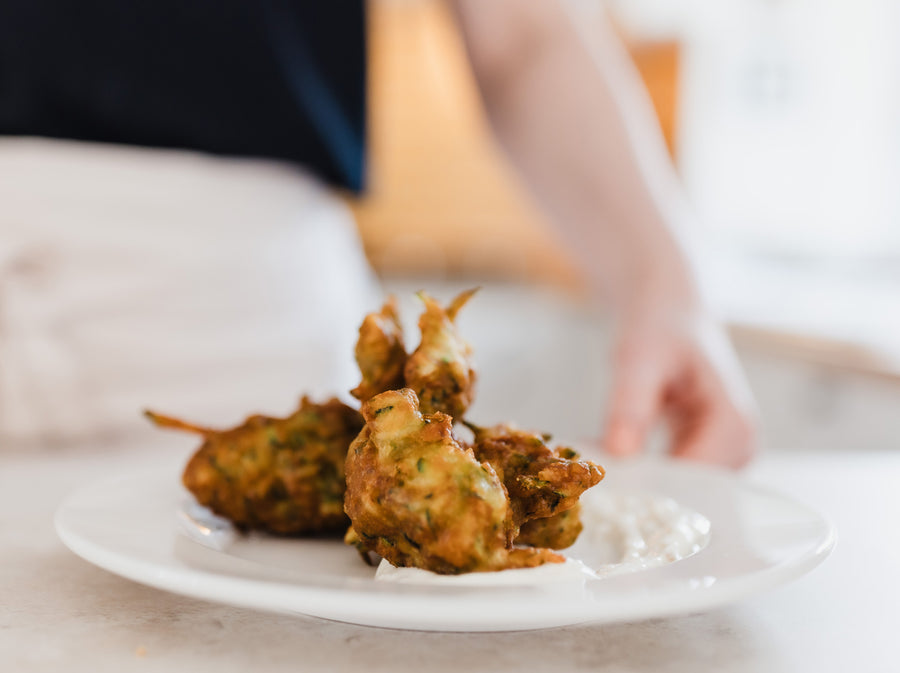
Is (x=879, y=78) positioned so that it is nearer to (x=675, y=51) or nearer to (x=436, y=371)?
(x=675, y=51)

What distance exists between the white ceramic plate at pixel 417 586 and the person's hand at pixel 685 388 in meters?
0.23

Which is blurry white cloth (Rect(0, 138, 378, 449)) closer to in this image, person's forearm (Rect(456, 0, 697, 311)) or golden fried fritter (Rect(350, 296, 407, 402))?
person's forearm (Rect(456, 0, 697, 311))

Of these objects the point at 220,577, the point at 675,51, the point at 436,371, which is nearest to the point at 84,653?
the point at 220,577

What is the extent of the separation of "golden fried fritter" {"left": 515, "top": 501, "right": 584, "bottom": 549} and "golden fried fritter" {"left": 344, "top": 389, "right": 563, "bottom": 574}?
67 millimetres

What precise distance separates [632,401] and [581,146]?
1.37 ft

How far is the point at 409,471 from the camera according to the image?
0.37 metres

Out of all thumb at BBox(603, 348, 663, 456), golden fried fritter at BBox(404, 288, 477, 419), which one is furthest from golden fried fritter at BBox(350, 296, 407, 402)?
thumb at BBox(603, 348, 663, 456)

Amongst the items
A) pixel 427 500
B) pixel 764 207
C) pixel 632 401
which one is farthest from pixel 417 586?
pixel 764 207

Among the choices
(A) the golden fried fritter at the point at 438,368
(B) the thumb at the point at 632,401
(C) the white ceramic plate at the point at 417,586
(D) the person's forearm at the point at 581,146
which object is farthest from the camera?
(D) the person's forearm at the point at 581,146

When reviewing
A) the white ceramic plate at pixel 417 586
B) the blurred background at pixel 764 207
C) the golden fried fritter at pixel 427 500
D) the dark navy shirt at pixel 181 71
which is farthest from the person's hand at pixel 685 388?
the blurred background at pixel 764 207

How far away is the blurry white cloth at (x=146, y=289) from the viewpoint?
3.31 feet

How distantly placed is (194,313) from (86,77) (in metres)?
0.29

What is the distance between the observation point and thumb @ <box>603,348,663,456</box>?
0.73 metres

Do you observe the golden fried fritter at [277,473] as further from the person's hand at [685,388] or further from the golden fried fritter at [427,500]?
the person's hand at [685,388]
